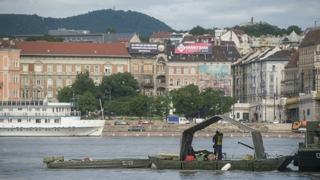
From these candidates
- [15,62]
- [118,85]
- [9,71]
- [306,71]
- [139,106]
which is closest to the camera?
[139,106]

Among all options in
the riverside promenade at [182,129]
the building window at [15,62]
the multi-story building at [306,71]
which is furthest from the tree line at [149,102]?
the riverside promenade at [182,129]

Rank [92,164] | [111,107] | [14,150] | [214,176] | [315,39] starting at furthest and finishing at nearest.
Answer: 1. [315,39]
2. [111,107]
3. [14,150]
4. [92,164]
5. [214,176]

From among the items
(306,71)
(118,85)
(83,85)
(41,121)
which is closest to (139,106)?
(83,85)

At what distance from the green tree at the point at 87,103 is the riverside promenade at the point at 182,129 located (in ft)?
47.8

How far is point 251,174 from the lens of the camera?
212 feet

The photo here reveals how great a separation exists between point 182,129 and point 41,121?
2351cm

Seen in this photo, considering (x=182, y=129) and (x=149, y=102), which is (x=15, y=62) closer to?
(x=149, y=102)

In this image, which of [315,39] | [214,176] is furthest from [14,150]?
[315,39]

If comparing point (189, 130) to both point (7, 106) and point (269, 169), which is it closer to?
point (269, 169)

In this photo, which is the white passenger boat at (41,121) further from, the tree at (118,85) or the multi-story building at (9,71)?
the tree at (118,85)

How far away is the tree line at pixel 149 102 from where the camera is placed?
177 metres

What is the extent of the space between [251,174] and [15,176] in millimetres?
13982

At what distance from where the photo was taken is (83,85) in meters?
190

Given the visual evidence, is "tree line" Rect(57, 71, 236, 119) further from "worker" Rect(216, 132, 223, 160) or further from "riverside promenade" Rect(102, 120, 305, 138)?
"worker" Rect(216, 132, 223, 160)
